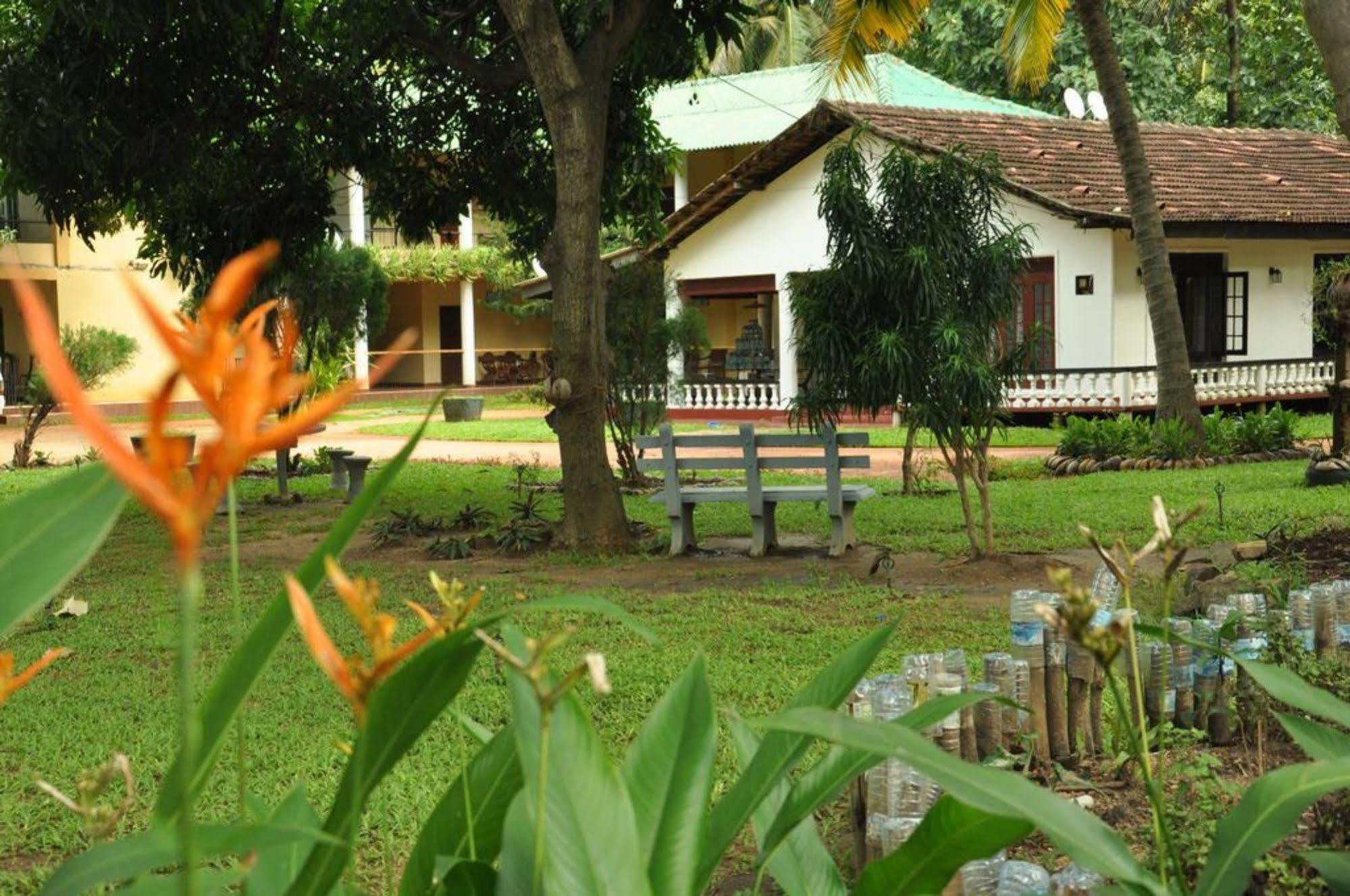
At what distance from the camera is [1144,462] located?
55.5 feet

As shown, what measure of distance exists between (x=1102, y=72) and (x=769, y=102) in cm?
1729

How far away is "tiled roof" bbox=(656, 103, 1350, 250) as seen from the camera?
929 inches

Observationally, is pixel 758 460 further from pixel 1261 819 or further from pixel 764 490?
pixel 1261 819

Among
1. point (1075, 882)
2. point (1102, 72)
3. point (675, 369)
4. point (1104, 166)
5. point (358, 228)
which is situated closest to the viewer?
point (1075, 882)

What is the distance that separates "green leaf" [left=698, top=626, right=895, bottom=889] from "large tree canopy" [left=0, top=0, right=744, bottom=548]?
9.38m

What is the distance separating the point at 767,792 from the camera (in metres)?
1.70

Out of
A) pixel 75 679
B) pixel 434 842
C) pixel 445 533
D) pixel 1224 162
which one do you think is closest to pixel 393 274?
pixel 1224 162

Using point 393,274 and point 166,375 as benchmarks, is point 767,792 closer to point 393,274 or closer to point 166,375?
point 166,375

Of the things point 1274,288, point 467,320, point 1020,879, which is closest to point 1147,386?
point 1274,288

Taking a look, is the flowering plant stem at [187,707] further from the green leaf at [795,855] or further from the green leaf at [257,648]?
the green leaf at [795,855]

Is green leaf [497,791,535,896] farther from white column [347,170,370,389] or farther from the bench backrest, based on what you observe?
white column [347,170,370,389]

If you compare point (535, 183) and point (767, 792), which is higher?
Answer: point (535, 183)

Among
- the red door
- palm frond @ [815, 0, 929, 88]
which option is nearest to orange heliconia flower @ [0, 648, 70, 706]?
palm frond @ [815, 0, 929, 88]

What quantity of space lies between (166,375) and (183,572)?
0.38 ft
